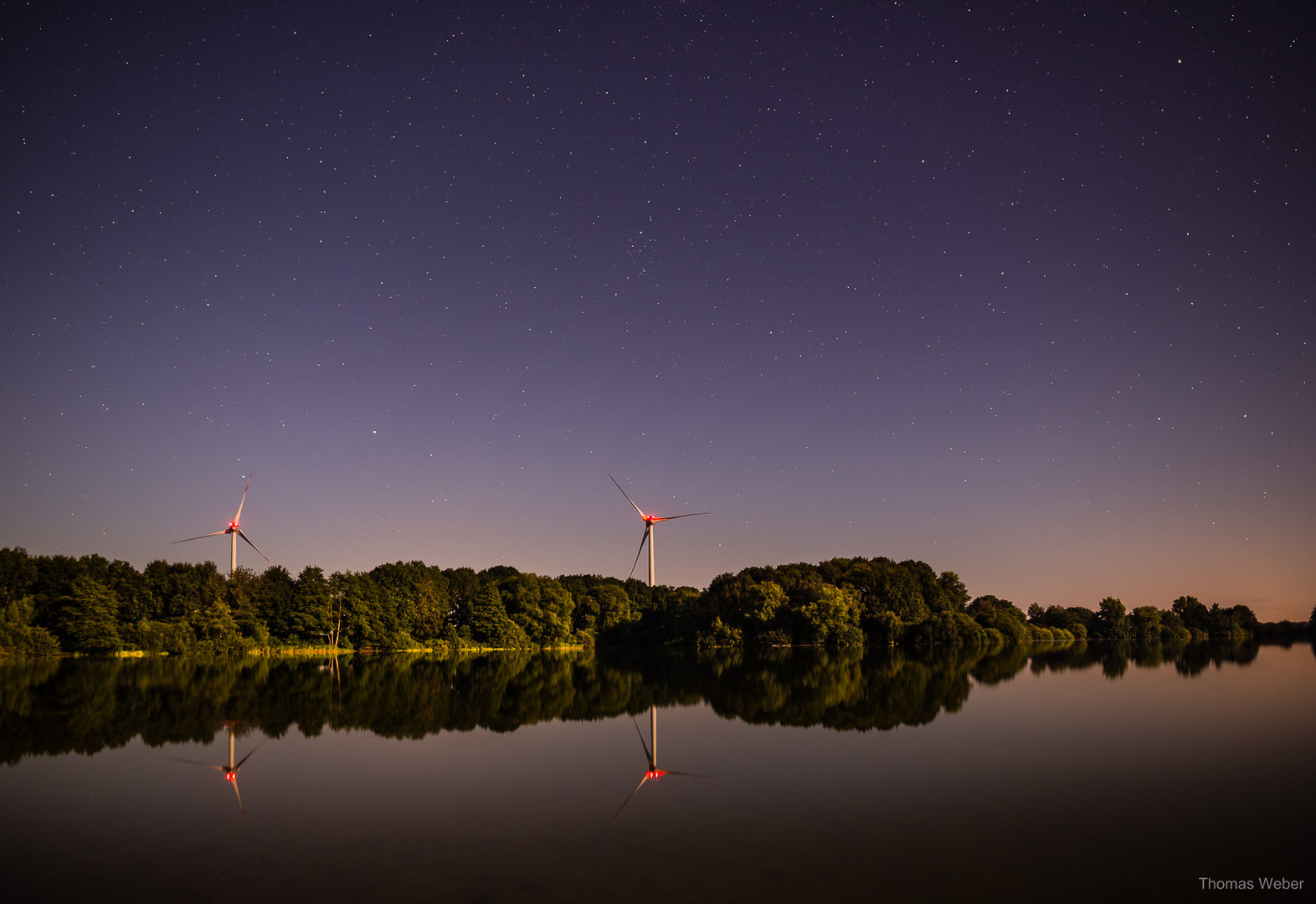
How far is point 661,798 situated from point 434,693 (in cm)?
2559

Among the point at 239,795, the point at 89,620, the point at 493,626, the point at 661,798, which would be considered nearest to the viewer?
the point at 661,798

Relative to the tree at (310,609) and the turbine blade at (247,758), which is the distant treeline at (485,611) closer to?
the tree at (310,609)

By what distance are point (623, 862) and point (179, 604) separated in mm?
86130

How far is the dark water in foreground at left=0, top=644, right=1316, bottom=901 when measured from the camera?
10695 mm

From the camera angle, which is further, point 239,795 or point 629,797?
point 239,795

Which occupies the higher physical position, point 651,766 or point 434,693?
point 651,766

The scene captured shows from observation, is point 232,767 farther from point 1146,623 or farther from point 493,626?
point 1146,623

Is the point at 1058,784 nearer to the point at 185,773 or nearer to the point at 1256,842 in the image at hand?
the point at 1256,842

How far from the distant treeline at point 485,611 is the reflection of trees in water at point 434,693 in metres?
12.0

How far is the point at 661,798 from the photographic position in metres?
15.6

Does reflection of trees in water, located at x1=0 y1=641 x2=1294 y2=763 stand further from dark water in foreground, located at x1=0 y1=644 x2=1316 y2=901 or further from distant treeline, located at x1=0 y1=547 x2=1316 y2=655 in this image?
distant treeline, located at x1=0 y1=547 x2=1316 y2=655

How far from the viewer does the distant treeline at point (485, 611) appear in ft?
236

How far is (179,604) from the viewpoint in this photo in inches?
3140

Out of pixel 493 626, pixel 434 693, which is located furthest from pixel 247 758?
pixel 493 626
